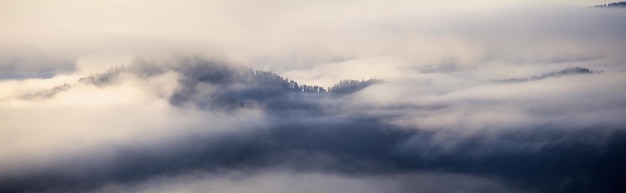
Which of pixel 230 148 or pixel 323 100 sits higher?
pixel 323 100

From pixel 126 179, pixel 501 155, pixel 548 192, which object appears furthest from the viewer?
pixel 501 155

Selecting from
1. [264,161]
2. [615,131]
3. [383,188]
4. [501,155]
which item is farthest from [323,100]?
[615,131]

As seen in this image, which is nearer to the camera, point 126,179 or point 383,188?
point 126,179

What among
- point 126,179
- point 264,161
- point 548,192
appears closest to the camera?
point 126,179

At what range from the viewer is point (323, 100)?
367ft

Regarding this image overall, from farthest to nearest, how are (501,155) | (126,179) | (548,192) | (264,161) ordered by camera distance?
(264,161) → (501,155) → (548,192) → (126,179)

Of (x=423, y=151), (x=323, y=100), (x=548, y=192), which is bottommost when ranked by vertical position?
(x=548, y=192)

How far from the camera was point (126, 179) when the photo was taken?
8975cm

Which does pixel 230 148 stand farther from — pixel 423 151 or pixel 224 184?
pixel 423 151

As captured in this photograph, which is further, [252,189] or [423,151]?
[423,151]

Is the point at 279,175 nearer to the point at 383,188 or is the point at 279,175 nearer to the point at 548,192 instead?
the point at 383,188

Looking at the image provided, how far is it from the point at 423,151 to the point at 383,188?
18573mm

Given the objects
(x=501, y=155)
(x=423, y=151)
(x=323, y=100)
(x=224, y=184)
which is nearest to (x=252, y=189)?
(x=224, y=184)

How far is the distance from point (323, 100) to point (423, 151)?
71.8 feet
